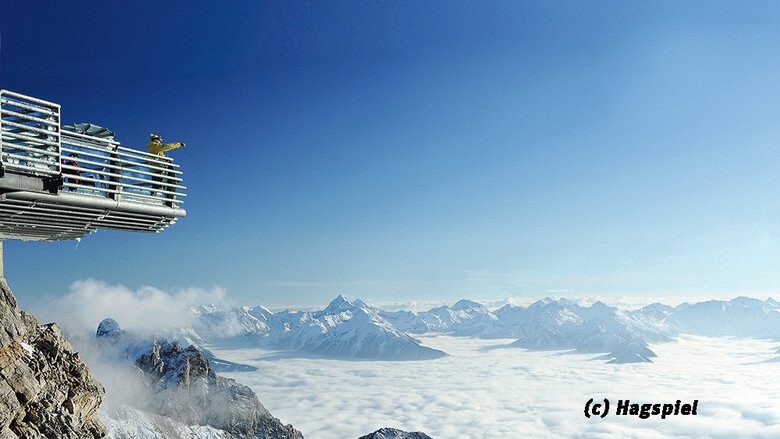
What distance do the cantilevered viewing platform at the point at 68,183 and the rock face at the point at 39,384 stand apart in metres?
4.33

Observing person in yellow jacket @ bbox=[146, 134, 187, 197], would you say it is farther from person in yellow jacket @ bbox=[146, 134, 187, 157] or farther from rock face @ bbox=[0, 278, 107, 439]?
rock face @ bbox=[0, 278, 107, 439]

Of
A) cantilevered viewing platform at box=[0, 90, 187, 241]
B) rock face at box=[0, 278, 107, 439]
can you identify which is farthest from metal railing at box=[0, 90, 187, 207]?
rock face at box=[0, 278, 107, 439]

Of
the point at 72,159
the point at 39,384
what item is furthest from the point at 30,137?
the point at 39,384

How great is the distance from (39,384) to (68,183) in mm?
9870

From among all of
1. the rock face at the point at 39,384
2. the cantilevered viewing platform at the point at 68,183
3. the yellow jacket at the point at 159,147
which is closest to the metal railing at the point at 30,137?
the cantilevered viewing platform at the point at 68,183

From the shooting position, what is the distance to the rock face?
18922 mm

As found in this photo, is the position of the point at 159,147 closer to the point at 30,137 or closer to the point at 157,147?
the point at 157,147

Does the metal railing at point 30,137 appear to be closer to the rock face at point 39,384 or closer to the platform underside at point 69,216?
the platform underside at point 69,216

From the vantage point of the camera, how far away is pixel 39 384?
2028 centimetres

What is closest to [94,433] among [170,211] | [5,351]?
[5,351]

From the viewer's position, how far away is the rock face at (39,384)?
1892 cm

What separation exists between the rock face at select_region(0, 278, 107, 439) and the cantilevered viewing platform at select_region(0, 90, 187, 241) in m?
4.33

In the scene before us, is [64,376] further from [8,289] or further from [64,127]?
[64,127]

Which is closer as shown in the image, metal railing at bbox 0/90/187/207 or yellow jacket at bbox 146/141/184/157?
metal railing at bbox 0/90/187/207
